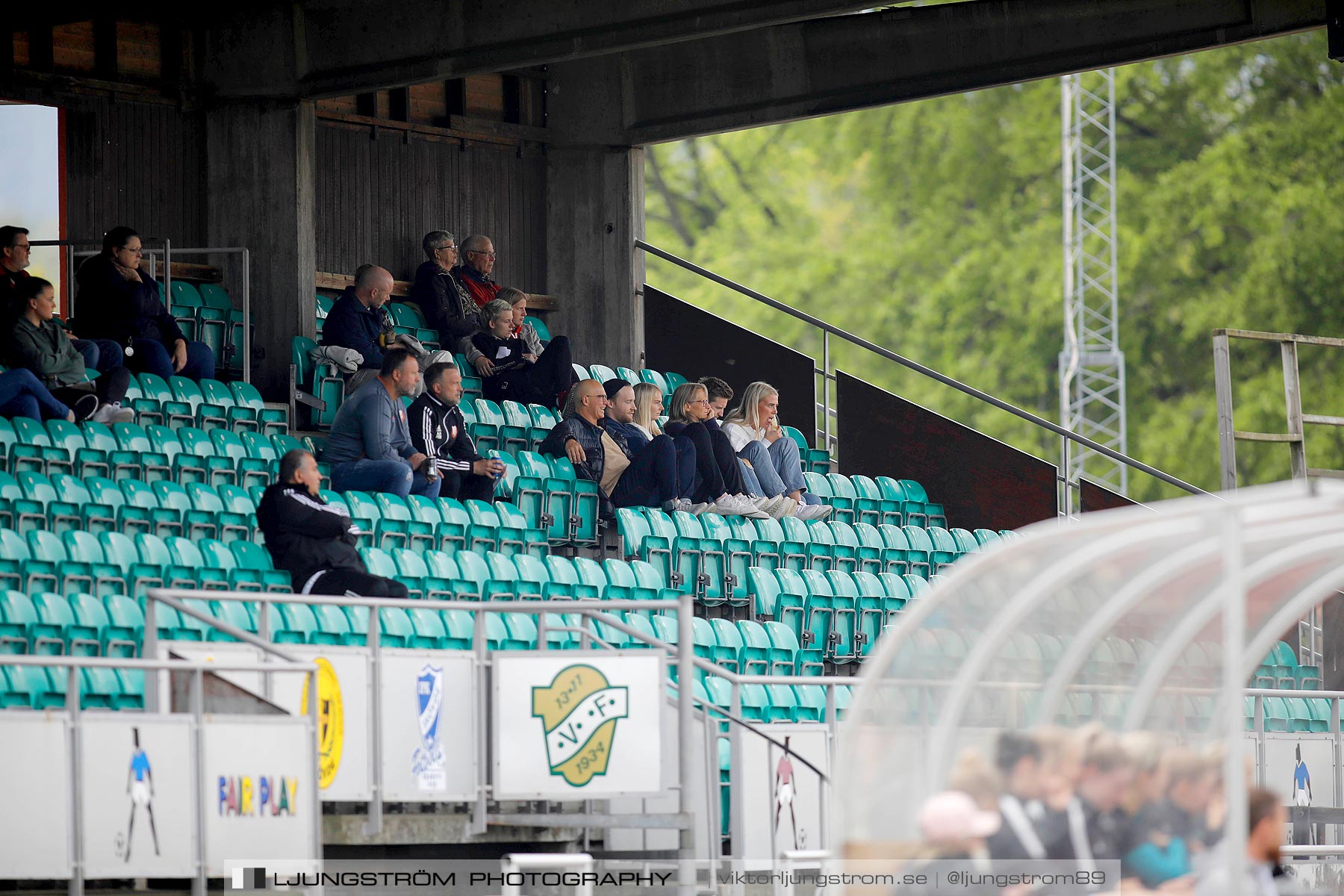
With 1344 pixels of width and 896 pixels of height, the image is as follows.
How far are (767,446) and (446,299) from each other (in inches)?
117

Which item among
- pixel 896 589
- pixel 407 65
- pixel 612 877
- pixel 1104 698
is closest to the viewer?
pixel 1104 698

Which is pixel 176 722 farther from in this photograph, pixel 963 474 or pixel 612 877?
pixel 963 474

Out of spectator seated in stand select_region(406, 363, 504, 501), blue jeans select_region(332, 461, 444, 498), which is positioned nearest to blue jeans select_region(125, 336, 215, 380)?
blue jeans select_region(332, 461, 444, 498)

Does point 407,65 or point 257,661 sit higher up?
point 407,65

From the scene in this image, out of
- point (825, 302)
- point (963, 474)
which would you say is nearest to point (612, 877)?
point (963, 474)

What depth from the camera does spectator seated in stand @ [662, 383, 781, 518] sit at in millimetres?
14531

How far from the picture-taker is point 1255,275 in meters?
31.2

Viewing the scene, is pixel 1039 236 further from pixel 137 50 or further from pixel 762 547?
pixel 762 547

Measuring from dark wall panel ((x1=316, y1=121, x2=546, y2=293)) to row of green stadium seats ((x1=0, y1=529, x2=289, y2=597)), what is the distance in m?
6.51

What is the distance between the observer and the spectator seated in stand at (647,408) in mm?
14875

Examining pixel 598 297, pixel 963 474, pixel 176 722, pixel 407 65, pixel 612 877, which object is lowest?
pixel 612 877

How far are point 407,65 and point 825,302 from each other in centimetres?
2075

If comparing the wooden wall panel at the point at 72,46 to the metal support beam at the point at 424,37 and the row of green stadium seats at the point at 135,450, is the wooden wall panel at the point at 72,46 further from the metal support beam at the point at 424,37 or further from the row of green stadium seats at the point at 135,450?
the row of green stadium seats at the point at 135,450

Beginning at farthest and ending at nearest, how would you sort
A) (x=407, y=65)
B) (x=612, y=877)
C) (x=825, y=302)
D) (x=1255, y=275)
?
(x=825, y=302)
(x=1255, y=275)
(x=407, y=65)
(x=612, y=877)
